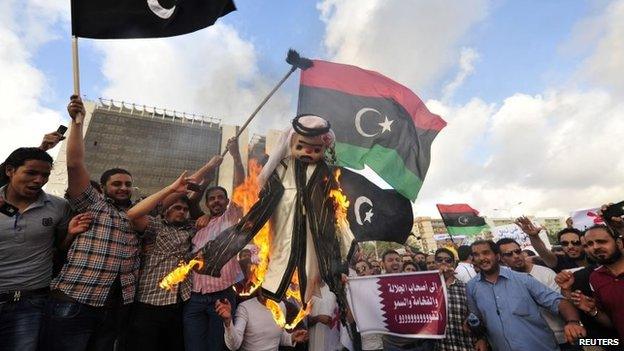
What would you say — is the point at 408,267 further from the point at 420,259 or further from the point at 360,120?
the point at 360,120

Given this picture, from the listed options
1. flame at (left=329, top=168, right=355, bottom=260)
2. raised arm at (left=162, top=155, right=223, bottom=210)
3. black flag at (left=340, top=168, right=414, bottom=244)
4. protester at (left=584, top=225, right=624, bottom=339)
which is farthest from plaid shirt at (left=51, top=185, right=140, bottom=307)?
protester at (left=584, top=225, right=624, bottom=339)

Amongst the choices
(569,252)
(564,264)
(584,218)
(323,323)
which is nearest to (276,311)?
(323,323)

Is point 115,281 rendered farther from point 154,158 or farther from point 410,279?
point 154,158

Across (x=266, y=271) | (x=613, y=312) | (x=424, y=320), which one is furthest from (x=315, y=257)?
(x=613, y=312)

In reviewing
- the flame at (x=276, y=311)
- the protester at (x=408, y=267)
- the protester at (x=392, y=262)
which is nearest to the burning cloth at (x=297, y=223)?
the flame at (x=276, y=311)

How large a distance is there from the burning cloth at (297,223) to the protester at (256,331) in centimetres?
73

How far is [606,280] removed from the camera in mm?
3357

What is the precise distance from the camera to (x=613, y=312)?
3.24 m

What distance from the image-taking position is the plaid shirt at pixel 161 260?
11.6 ft

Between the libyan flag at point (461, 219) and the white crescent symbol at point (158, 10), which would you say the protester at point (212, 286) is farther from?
the libyan flag at point (461, 219)

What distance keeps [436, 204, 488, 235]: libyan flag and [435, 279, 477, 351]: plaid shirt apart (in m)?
8.73

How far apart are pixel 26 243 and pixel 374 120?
5060 mm

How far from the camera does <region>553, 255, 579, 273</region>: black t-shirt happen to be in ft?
19.3

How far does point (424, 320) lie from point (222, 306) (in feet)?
8.08
